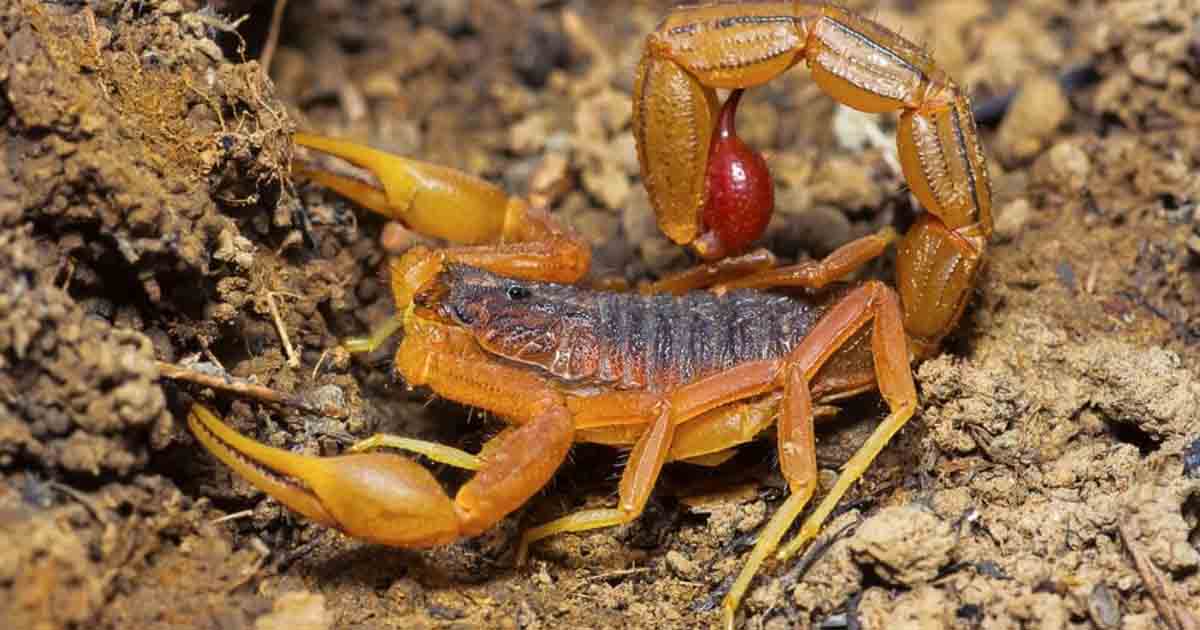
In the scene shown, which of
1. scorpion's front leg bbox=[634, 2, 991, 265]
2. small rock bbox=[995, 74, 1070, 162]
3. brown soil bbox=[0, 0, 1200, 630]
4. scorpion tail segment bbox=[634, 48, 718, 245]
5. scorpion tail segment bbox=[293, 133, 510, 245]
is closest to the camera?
brown soil bbox=[0, 0, 1200, 630]

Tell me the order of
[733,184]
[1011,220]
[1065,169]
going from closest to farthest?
[733,184]
[1011,220]
[1065,169]

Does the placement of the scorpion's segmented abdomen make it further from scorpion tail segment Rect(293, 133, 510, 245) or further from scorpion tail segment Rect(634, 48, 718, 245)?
scorpion tail segment Rect(293, 133, 510, 245)

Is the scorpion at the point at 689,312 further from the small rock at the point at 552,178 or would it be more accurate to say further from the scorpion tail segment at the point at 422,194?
the small rock at the point at 552,178

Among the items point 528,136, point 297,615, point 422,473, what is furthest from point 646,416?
point 528,136

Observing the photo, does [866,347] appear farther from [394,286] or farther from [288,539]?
[288,539]

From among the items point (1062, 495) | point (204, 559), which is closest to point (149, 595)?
point (204, 559)

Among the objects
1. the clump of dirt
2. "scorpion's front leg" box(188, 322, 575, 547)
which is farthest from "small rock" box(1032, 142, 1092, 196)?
the clump of dirt

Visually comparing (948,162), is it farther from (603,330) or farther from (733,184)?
(603,330)
